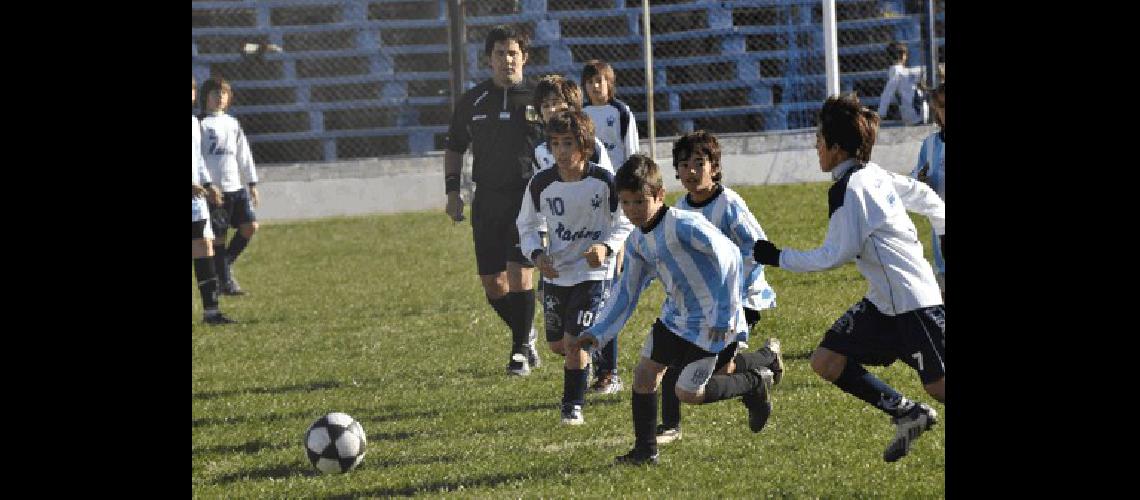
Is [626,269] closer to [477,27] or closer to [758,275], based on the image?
[758,275]

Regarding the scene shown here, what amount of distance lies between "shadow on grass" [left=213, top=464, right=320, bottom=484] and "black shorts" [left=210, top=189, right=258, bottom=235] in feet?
24.2

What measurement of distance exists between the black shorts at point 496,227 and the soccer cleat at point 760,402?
2.51m

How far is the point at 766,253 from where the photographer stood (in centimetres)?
652

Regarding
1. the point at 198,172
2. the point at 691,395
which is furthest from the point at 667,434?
the point at 198,172

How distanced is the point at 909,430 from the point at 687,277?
1.17 meters

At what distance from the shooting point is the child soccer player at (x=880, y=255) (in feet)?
21.4

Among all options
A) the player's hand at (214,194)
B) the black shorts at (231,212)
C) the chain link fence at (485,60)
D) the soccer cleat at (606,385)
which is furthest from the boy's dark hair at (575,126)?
the chain link fence at (485,60)

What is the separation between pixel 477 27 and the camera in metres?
22.8

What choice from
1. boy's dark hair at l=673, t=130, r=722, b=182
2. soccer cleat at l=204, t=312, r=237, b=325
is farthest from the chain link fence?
boy's dark hair at l=673, t=130, r=722, b=182

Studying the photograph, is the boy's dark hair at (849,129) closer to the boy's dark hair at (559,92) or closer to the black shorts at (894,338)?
the black shorts at (894,338)

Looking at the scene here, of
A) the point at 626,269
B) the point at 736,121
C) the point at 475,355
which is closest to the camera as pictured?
the point at 626,269

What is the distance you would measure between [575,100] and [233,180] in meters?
6.73

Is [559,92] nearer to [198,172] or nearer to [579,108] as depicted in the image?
[579,108]
